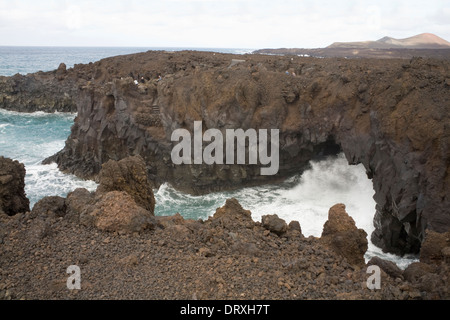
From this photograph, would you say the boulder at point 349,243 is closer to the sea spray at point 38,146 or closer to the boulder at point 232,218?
the boulder at point 232,218

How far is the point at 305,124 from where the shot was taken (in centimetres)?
2044

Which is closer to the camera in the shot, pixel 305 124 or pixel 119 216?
pixel 119 216

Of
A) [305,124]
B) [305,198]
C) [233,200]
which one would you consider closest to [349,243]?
[233,200]

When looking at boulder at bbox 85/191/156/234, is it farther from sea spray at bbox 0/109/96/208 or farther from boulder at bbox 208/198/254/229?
sea spray at bbox 0/109/96/208

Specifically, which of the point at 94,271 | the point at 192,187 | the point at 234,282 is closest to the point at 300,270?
the point at 234,282

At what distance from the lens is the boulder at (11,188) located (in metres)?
10.3

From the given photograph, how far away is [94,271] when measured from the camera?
7031mm

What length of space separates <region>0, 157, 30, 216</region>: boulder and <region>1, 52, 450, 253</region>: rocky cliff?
38.9 ft

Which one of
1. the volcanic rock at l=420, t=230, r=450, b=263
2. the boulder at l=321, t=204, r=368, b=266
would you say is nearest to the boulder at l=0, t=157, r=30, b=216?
the boulder at l=321, t=204, r=368, b=266

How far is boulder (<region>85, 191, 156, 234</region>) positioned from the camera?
27.2 ft

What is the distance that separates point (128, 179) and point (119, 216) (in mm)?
2285

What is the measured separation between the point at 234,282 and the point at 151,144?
17.8 m

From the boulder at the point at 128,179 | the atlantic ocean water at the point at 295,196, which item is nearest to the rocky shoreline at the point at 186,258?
the boulder at the point at 128,179

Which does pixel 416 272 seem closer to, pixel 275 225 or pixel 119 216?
pixel 275 225
